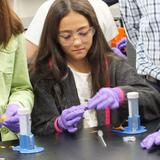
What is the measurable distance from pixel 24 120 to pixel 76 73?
1.61ft

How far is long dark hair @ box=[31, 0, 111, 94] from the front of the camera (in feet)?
5.21

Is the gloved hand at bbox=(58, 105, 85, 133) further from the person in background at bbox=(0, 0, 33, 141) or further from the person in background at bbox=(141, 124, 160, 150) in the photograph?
the person in background at bbox=(141, 124, 160, 150)

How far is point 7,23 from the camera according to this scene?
1390mm

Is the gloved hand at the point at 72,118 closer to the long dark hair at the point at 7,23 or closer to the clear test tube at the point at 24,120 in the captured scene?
the clear test tube at the point at 24,120

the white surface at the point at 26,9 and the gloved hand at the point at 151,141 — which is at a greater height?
the white surface at the point at 26,9

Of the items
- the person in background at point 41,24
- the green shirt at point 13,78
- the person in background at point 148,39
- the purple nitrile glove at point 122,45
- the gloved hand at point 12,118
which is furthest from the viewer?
the purple nitrile glove at point 122,45

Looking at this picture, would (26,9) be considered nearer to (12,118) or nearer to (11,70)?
(11,70)

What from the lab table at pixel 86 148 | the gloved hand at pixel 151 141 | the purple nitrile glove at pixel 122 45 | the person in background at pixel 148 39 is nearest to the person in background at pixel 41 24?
the purple nitrile glove at pixel 122 45

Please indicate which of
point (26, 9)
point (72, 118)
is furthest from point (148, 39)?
point (26, 9)

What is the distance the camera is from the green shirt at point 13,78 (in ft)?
4.60

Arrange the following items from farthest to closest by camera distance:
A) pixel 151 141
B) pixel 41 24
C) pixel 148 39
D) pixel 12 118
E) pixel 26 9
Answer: pixel 26 9 < pixel 41 24 < pixel 148 39 < pixel 12 118 < pixel 151 141

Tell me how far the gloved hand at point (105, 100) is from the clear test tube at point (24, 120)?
0.82 ft

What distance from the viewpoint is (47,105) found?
153cm

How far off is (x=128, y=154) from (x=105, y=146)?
10 cm
